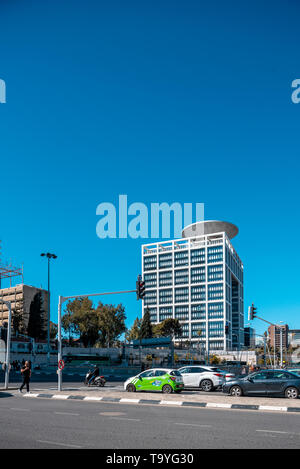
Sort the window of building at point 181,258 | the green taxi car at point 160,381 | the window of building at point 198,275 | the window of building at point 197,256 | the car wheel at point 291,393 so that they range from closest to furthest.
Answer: the car wheel at point 291,393
the green taxi car at point 160,381
the window of building at point 198,275
the window of building at point 197,256
the window of building at point 181,258

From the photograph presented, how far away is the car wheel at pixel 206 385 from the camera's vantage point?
2785 centimetres

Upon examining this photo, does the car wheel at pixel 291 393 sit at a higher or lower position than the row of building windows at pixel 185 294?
lower

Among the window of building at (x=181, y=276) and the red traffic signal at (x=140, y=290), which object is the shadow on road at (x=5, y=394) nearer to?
the red traffic signal at (x=140, y=290)

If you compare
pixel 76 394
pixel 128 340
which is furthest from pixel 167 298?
pixel 76 394

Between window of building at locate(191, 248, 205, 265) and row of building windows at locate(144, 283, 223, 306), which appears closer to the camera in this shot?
row of building windows at locate(144, 283, 223, 306)

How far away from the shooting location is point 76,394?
24531 mm

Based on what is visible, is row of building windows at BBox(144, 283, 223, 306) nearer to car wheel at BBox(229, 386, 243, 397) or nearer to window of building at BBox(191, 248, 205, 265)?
window of building at BBox(191, 248, 205, 265)

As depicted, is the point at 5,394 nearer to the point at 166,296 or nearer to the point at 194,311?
the point at 194,311

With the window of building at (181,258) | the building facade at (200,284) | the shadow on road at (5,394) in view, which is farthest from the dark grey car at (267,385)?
the window of building at (181,258)

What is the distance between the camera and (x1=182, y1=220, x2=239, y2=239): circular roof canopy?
185m

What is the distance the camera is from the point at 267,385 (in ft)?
73.0

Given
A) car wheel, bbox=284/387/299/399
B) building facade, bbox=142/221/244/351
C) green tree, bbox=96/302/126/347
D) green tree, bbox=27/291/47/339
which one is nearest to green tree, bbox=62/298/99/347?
green tree, bbox=96/302/126/347

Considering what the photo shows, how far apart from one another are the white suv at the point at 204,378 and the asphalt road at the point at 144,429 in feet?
36.8

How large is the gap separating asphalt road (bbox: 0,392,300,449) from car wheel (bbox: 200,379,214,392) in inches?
445
